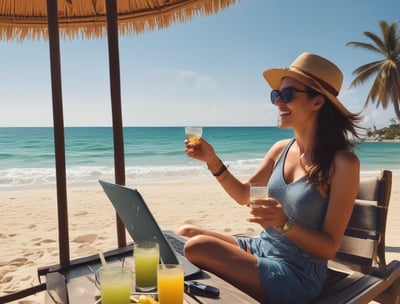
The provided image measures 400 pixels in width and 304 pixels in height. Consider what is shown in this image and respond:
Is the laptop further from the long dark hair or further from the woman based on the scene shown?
the long dark hair

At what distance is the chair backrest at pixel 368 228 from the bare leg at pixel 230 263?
82cm

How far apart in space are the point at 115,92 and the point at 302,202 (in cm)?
151

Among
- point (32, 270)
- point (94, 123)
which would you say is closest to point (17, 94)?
point (94, 123)

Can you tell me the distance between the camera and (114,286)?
1.15 m

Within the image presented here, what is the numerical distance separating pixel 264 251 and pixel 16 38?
307 centimetres

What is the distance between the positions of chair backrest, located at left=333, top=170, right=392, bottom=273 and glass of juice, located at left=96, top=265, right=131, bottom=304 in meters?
1.59

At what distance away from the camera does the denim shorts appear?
67.1 inches

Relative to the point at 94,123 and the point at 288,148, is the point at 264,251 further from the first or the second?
the point at 94,123

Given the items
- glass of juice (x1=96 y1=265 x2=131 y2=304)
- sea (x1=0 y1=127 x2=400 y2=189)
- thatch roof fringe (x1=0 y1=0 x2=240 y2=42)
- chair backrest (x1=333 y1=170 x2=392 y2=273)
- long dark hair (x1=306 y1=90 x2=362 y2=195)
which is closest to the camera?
glass of juice (x1=96 y1=265 x2=131 y2=304)

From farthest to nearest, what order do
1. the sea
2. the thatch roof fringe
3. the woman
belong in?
the sea, the thatch roof fringe, the woman

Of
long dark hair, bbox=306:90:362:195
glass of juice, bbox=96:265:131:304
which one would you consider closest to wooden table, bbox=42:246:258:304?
glass of juice, bbox=96:265:131:304

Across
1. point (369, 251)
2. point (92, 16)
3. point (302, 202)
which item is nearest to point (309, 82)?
point (302, 202)

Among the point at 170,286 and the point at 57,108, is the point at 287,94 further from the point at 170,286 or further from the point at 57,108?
the point at 57,108

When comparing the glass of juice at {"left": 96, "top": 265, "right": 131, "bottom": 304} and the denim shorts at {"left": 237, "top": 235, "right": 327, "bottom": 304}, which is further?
the denim shorts at {"left": 237, "top": 235, "right": 327, "bottom": 304}
